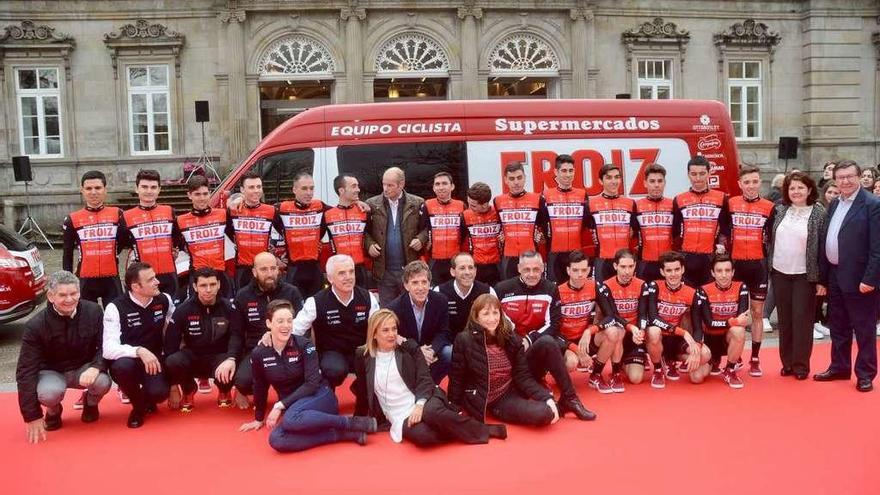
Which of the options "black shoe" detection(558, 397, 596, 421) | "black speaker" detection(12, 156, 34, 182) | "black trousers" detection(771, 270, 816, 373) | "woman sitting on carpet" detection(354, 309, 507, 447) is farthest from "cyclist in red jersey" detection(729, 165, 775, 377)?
"black speaker" detection(12, 156, 34, 182)

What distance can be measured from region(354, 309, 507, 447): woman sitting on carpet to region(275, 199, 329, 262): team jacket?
1.97 m

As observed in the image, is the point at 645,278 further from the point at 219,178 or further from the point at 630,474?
the point at 219,178

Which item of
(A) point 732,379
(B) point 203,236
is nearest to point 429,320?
(B) point 203,236

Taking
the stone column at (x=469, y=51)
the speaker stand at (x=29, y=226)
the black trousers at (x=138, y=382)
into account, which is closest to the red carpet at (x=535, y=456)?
the black trousers at (x=138, y=382)

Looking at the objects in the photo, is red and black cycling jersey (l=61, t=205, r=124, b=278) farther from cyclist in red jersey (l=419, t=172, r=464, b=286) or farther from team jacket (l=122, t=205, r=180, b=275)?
cyclist in red jersey (l=419, t=172, r=464, b=286)

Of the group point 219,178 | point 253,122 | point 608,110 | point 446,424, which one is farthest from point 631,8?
point 446,424

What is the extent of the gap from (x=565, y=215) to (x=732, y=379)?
2.03m

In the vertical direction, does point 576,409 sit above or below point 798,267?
below

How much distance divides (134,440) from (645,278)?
14.7 ft

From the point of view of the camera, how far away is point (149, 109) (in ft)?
59.7

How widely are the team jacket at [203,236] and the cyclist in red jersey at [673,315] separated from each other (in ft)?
12.2

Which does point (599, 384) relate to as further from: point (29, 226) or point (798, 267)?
point (29, 226)

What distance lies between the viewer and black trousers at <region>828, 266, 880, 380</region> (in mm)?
5801

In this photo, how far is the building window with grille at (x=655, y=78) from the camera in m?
19.7
